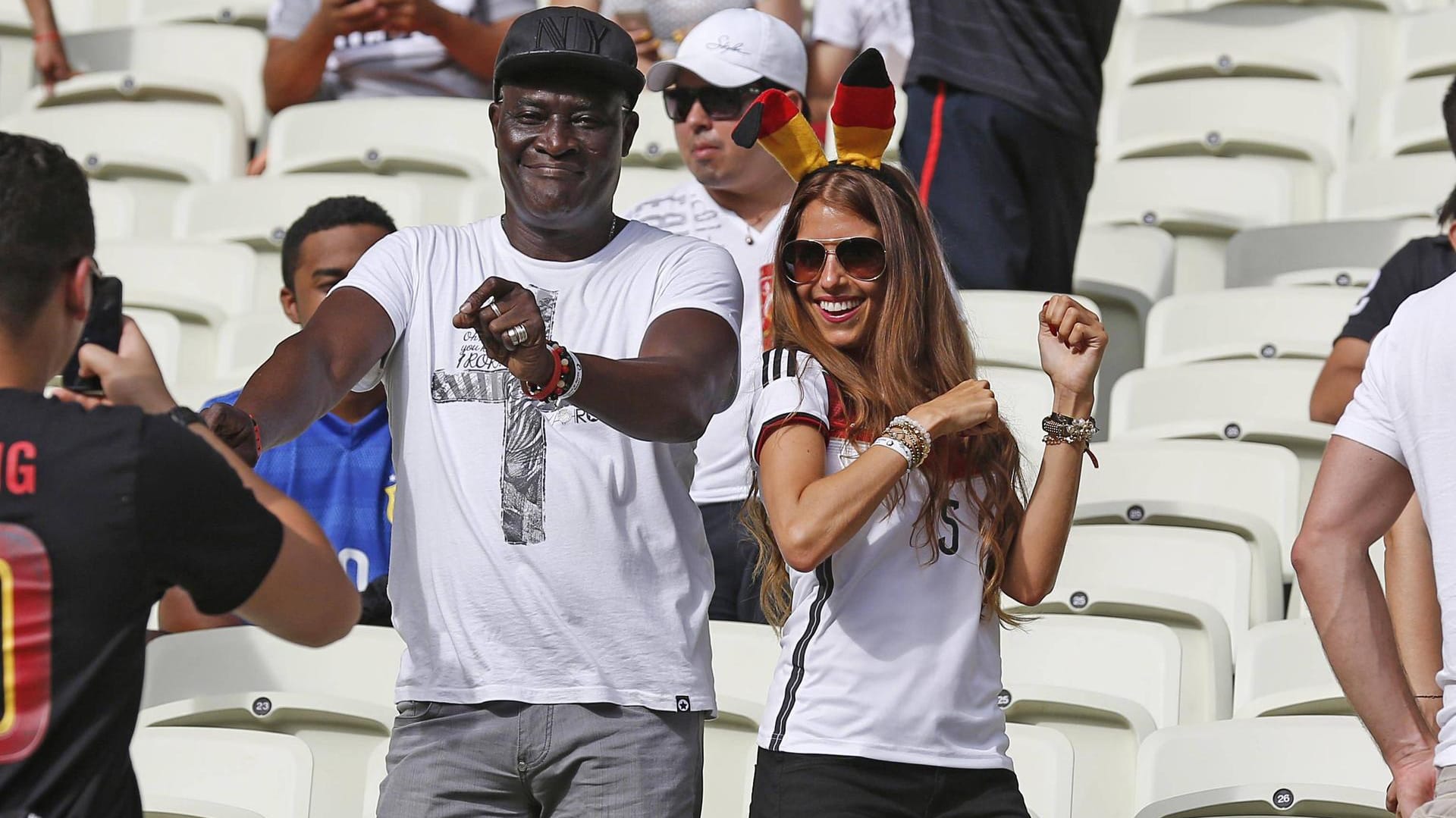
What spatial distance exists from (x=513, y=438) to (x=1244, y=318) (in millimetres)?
3015

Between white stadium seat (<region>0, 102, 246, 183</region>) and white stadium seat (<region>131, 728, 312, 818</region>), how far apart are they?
142 inches

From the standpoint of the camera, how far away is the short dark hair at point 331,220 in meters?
4.68

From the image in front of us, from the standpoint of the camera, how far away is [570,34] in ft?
9.06

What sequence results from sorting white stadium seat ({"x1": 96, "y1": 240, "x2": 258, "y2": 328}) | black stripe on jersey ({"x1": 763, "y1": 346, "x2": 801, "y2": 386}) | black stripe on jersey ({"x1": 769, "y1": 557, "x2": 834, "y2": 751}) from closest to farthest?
black stripe on jersey ({"x1": 769, "y1": 557, "x2": 834, "y2": 751}) < black stripe on jersey ({"x1": 763, "y1": 346, "x2": 801, "y2": 386}) < white stadium seat ({"x1": 96, "y1": 240, "x2": 258, "y2": 328})

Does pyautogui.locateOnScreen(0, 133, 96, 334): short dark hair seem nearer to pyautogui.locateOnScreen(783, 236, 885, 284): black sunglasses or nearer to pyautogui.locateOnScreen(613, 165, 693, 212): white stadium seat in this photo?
pyautogui.locateOnScreen(783, 236, 885, 284): black sunglasses

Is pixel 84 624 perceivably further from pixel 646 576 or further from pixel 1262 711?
pixel 1262 711

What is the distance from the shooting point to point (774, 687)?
2729 millimetres

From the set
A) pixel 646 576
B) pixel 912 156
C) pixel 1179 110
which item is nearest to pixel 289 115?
pixel 912 156

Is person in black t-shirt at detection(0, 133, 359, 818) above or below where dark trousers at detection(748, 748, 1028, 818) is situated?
above

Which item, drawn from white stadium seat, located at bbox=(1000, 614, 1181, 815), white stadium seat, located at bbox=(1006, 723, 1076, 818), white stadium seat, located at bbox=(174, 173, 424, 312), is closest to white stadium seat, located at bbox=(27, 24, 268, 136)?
white stadium seat, located at bbox=(174, 173, 424, 312)

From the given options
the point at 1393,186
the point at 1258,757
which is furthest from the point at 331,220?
the point at 1393,186

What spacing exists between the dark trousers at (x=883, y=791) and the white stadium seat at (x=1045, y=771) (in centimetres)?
51

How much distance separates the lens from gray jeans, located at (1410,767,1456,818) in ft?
7.32

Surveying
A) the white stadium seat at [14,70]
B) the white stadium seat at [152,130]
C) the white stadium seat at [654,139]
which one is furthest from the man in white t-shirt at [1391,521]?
the white stadium seat at [14,70]
